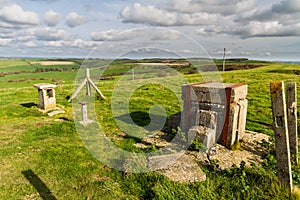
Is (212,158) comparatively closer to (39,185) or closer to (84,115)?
(39,185)

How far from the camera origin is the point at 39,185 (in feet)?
17.4

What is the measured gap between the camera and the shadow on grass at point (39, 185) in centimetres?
490

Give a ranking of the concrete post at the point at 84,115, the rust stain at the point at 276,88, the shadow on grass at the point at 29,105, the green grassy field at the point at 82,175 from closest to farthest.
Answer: the rust stain at the point at 276,88 < the green grassy field at the point at 82,175 < the concrete post at the point at 84,115 < the shadow on grass at the point at 29,105

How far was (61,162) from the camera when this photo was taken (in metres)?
6.30

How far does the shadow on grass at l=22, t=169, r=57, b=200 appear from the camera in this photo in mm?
4904

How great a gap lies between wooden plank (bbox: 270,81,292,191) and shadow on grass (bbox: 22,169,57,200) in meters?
4.52

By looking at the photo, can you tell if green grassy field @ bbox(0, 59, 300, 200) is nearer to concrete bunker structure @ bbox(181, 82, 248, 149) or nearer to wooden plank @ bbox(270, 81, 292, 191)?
wooden plank @ bbox(270, 81, 292, 191)

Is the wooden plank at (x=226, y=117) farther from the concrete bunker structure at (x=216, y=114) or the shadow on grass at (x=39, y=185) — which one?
the shadow on grass at (x=39, y=185)

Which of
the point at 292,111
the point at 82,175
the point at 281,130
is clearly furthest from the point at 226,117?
the point at 82,175

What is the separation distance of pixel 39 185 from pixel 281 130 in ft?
17.0

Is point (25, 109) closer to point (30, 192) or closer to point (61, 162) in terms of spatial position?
point (61, 162)

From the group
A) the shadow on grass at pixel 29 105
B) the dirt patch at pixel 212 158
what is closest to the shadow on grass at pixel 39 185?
the dirt patch at pixel 212 158

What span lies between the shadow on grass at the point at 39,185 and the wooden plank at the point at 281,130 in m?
4.52

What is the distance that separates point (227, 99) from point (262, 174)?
229cm
